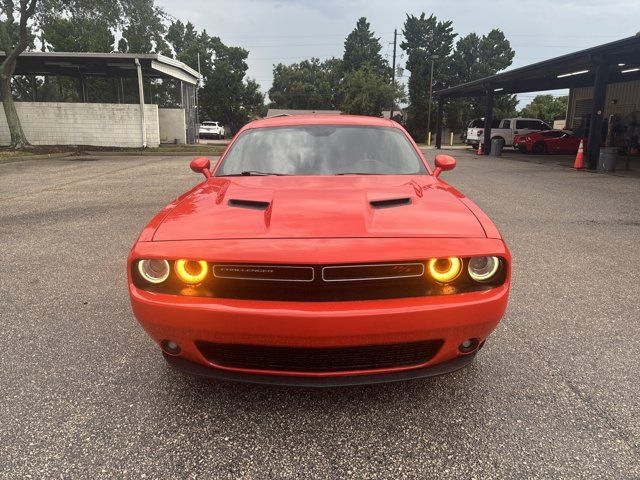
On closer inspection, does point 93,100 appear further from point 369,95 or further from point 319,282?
point 369,95

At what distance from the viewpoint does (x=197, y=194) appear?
9.40 feet

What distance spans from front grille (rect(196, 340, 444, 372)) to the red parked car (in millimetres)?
25155

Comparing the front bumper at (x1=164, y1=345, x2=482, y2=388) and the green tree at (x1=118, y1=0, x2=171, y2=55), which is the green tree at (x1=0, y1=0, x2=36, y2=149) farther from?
the front bumper at (x1=164, y1=345, x2=482, y2=388)

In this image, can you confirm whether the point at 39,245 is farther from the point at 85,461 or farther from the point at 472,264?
the point at 472,264

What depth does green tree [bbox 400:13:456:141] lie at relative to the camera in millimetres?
52844

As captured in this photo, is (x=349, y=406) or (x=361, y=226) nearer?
(x=361, y=226)

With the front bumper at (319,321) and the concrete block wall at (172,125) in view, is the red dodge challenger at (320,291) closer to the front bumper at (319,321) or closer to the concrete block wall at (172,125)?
the front bumper at (319,321)

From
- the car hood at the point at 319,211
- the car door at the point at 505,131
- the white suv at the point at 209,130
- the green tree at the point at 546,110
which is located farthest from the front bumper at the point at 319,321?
the green tree at the point at 546,110

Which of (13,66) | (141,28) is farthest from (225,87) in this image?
(13,66)

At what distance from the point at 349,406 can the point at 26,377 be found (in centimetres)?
180

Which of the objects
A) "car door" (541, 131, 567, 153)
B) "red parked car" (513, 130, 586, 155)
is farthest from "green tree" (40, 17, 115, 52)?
"car door" (541, 131, 567, 153)

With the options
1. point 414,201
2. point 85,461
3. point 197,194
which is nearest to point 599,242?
point 414,201

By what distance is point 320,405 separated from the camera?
2357mm

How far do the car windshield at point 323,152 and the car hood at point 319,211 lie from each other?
306mm
